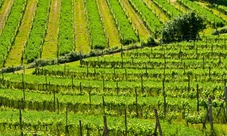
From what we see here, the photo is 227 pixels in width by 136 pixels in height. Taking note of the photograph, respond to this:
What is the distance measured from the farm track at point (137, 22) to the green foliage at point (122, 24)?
1368mm

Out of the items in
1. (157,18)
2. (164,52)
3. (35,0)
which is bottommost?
(164,52)

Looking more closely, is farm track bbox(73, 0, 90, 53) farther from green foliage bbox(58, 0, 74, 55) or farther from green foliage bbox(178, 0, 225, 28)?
green foliage bbox(178, 0, 225, 28)

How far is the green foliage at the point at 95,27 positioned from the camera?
82.1 metres

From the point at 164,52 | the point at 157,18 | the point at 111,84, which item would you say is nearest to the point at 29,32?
the point at 157,18

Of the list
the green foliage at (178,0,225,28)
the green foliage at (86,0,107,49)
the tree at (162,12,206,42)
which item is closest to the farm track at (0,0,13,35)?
the green foliage at (86,0,107,49)

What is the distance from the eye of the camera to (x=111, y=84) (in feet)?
157

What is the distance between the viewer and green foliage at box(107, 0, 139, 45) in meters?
84.2

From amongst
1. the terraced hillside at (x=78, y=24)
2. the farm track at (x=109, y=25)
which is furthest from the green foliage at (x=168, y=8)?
the farm track at (x=109, y=25)

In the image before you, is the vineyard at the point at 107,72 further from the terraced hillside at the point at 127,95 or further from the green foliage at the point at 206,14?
the green foliage at the point at 206,14

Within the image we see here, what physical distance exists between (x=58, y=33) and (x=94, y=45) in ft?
37.9

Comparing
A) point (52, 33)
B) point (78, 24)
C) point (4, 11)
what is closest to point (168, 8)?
point (78, 24)

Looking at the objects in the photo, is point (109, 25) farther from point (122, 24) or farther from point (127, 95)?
point (127, 95)

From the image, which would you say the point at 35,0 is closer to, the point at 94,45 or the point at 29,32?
the point at 29,32

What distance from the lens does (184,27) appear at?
7750 cm
